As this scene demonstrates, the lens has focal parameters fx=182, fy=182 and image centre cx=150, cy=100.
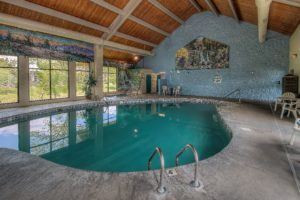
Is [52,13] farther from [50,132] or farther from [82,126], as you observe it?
[50,132]

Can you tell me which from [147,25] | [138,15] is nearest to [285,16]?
[138,15]

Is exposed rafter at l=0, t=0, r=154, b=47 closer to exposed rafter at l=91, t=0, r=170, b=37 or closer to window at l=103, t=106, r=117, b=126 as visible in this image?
exposed rafter at l=91, t=0, r=170, b=37

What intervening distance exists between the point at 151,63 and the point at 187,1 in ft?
18.6

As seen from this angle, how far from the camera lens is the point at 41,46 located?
27.8 ft

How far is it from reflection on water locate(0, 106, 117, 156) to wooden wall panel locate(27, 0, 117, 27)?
4.56 metres

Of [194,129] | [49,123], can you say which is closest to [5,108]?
[49,123]

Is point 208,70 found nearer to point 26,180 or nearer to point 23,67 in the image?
point 23,67

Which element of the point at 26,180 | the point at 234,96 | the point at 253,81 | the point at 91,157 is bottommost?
the point at 91,157

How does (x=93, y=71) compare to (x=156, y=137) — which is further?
(x=93, y=71)

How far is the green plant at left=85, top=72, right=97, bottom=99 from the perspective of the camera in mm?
10484

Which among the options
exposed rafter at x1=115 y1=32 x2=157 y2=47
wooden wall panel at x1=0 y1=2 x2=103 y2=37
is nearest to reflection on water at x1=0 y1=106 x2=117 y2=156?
wooden wall panel at x1=0 y1=2 x2=103 y2=37

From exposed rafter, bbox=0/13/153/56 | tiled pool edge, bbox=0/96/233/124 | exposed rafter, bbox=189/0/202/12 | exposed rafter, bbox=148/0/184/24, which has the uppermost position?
exposed rafter, bbox=189/0/202/12

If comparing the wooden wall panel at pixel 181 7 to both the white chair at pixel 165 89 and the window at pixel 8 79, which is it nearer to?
the white chair at pixel 165 89

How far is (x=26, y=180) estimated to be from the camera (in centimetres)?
229
